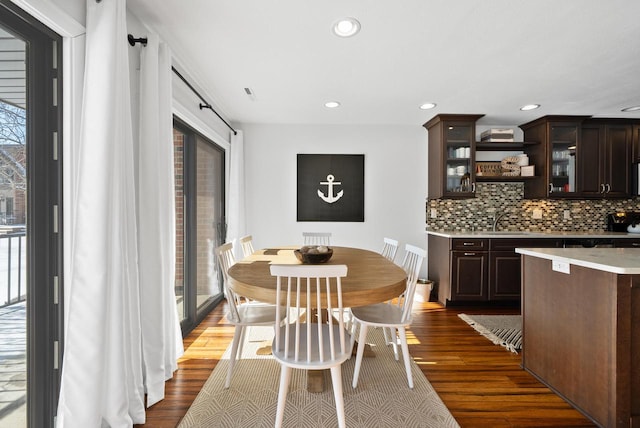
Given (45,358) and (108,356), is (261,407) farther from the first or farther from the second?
(45,358)

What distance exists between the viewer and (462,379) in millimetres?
2256

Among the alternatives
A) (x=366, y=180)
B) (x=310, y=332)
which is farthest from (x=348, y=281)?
(x=366, y=180)

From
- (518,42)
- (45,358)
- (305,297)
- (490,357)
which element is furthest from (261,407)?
(518,42)

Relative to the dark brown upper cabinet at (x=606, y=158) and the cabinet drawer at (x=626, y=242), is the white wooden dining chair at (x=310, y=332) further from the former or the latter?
the dark brown upper cabinet at (x=606, y=158)

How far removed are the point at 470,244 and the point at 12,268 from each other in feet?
13.4

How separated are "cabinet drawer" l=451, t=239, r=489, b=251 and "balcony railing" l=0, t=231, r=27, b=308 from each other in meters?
3.87

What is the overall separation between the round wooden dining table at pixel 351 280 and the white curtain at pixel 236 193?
59.6 inches

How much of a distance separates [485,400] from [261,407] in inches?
57.2

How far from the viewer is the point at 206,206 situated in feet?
11.8

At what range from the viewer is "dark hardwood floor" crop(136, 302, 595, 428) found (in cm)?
185

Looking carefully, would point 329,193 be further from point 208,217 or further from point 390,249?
point 208,217

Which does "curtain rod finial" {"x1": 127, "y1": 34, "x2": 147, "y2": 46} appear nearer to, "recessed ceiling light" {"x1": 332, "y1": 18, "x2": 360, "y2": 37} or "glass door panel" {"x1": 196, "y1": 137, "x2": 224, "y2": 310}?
"recessed ceiling light" {"x1": 332, "y1": 18, "x2": 360, "y2": 37}

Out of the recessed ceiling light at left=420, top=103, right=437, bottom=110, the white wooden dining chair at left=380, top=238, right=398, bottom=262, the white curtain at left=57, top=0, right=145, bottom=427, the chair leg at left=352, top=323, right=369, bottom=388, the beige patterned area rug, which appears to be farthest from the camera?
the recessed ceiling light at left=420, top=103, right=437, bottom=110

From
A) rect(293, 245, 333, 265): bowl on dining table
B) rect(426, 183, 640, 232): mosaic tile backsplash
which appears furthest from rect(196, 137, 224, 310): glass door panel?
rect(426, 183, 640, 232): mosaic tile backsplash
